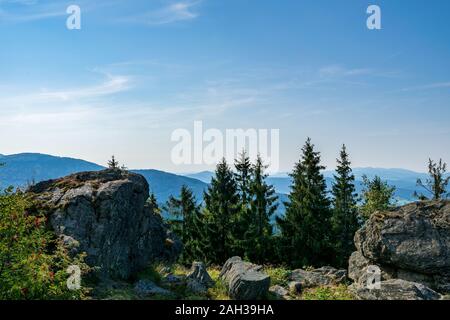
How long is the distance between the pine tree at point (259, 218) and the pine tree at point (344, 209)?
9.24 m

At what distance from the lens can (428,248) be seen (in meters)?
16.1

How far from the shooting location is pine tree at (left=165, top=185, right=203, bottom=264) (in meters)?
48.5

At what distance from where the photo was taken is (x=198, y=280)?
16.9 m

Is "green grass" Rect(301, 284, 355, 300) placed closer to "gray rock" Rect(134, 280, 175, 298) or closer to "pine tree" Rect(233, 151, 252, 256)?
"gray rock" Rect(134, 280, 175, 298)

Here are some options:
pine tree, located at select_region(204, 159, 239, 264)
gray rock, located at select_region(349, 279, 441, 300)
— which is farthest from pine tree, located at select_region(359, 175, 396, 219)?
gray rock, located at select_region(349, 279, 441, 300)

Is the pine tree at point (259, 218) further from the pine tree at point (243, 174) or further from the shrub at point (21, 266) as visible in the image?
the shrub at point (21, 266)

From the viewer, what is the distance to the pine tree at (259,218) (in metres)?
45.2

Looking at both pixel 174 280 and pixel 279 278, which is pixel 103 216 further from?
pixel 279 278

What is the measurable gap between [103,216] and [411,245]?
13597mm

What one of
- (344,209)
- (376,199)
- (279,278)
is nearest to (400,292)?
(279,278)

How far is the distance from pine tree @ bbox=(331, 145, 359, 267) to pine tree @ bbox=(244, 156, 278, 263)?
364 inches

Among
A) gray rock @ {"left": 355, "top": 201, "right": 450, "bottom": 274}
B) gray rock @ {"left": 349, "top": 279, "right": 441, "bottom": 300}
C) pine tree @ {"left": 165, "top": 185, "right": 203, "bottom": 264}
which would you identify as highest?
gray rock @ {"left": 355, "top": 201, "right": 450, "bottom": 274}

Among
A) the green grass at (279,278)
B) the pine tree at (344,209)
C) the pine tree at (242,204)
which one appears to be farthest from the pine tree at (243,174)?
the green grass at (279,278)

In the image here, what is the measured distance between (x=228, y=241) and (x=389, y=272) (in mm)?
30256
